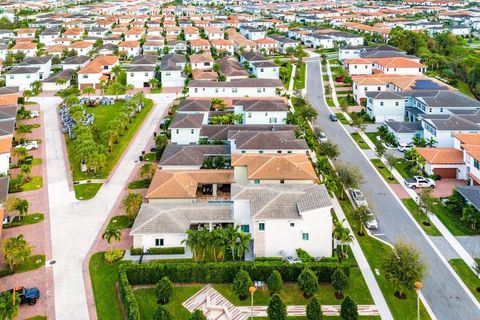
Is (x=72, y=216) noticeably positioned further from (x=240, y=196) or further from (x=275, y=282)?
(x=275, y=282)

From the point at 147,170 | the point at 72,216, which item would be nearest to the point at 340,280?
the point at 147,170

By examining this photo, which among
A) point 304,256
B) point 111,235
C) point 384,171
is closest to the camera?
point 304,256

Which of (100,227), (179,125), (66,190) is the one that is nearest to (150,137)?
(179,125)

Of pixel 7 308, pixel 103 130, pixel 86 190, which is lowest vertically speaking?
pixel 86 190

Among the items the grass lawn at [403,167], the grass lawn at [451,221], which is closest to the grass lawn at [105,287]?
the grass lawn at [451,221]

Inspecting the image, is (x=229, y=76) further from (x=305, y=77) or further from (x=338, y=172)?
Answer: (x=338, y=172)
